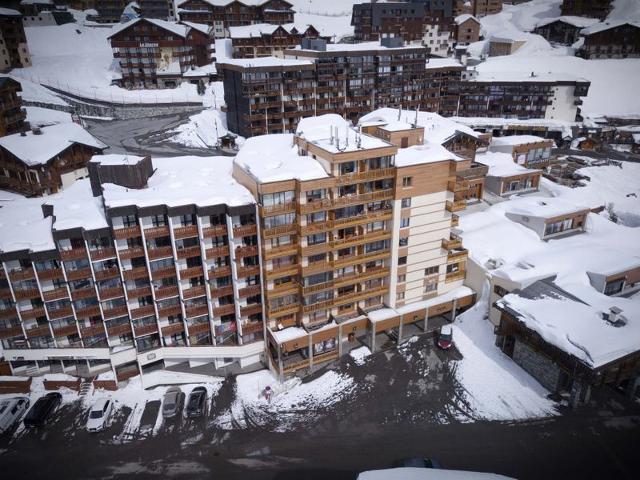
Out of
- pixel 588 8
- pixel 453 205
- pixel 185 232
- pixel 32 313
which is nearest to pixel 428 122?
pixel 453 205

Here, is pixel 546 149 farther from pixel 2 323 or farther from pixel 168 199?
pixel 2 323

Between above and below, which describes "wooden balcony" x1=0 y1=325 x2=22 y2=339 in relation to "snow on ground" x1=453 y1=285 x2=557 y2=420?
above

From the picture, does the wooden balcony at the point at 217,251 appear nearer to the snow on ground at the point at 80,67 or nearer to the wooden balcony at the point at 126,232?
the wooden balcony at the point at 126,232

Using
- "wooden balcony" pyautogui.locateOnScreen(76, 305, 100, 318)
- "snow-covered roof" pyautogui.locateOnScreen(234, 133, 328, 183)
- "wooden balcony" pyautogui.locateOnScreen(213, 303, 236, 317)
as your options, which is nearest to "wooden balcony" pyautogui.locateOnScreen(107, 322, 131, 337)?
"wooden balcony" pyautogui.locateOnScreen(76, 305, 100, 318)

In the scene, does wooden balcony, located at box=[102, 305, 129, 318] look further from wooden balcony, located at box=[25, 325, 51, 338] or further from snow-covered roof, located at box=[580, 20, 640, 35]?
snow-covered roof, located at box=[580, 20, 640, 35]

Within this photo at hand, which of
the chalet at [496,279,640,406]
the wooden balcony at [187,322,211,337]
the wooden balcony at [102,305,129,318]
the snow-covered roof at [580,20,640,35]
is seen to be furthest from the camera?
the snow-covered roof at [580,20,640,35]

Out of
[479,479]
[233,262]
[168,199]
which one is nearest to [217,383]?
[233,262]

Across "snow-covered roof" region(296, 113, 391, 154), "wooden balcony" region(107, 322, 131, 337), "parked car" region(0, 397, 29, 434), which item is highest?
"snow-covered roof" region(296, 113, 391, 154)
